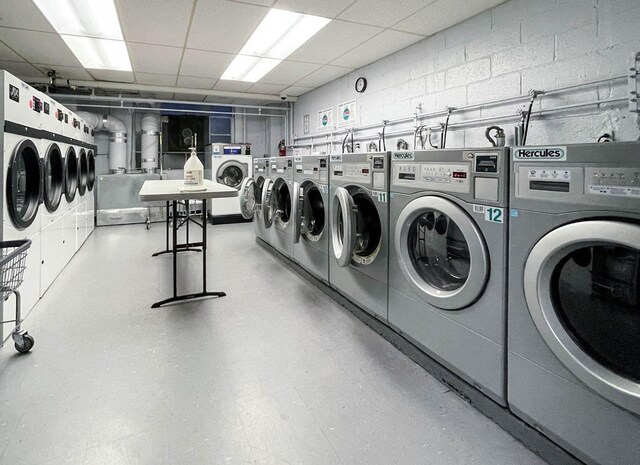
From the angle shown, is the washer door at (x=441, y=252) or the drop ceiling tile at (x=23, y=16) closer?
the washer door at (x=441, y=252)

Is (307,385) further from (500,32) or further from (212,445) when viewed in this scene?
(500,32)

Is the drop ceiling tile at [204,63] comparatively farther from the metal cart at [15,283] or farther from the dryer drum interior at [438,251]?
the dryer drum interior at [438,251]

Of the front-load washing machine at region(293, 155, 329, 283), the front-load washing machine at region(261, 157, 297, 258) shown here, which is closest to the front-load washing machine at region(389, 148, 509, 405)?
the front-load washing machine at region(293, 155, 329, 283)

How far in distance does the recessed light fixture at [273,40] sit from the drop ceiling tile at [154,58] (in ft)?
2.41

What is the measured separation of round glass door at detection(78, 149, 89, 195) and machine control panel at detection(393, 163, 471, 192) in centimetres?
440

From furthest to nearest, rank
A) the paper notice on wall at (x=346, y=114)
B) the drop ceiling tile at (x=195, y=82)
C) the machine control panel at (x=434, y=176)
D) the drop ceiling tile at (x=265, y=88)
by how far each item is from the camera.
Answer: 1. the drop ceiling tile at (x=265, y=88)
2. the drop ceiling tile at (x=195, y=82)
3. the paper notice on wall at (x=346, y=114)
4. the machine control panel at (x=434, y=176)

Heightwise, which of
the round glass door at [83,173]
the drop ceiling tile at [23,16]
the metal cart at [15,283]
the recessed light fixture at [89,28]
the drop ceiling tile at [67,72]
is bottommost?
the metal cart at [15,283]

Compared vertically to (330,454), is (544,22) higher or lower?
higher

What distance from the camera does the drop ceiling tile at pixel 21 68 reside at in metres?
5.16

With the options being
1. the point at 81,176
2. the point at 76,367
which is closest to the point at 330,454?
the point at 76,367

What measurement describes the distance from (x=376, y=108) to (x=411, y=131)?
0.83 metres

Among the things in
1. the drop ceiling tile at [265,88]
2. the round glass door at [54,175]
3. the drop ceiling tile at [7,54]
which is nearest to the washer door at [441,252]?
the round glass door at [54,175]

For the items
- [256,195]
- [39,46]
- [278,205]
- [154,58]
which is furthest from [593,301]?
[39,46]

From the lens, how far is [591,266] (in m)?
1.30
